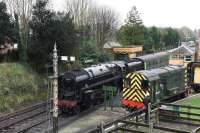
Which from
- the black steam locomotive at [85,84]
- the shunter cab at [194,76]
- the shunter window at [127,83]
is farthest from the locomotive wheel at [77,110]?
the shunter cab at [194,76]

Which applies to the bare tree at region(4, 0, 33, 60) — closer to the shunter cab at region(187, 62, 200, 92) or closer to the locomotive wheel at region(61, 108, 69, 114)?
the locomotive wheel at region(61, 108, 69, 114)

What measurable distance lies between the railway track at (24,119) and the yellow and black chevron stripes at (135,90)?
5.68m

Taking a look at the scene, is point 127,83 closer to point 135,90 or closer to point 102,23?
point 135,90

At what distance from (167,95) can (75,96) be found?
6475 millimetres

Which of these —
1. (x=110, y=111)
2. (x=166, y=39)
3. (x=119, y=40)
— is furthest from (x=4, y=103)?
(x=166, y=39)

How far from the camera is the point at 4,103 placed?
2725 centimetres

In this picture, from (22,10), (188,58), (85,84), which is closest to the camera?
(85,84)

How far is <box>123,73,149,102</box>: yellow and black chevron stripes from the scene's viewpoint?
76.3 feet

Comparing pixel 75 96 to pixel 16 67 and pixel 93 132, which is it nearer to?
pixel 16 67

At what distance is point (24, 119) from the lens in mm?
24109

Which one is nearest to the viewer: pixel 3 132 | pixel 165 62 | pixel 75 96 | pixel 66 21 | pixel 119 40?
pixel 3 132

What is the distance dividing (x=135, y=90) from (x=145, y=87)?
0.70 meters

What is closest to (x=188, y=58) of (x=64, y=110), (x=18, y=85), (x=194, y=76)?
(x=194, y=76)

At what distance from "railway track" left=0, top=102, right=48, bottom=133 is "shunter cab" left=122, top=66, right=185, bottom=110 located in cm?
573
